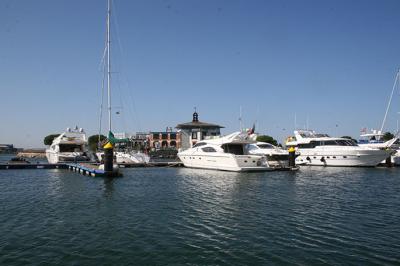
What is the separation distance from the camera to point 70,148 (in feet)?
149

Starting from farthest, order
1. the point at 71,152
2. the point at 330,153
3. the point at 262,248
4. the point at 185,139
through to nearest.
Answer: the point at 185,139
the point at 71,152
the point at 330,153
the point at 262,248

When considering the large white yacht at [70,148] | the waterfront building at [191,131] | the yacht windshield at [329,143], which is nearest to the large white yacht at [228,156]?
the yacht windshield at [329,143]

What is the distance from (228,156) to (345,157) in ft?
51.1

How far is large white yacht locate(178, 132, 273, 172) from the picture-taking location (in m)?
32.8

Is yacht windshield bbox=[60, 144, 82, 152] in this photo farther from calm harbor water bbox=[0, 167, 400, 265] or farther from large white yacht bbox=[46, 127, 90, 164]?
calm harbor water bbox=[0, 167, 400, 265]

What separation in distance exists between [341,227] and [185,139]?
6589 cm

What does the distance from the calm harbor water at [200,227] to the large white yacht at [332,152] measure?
764 inches

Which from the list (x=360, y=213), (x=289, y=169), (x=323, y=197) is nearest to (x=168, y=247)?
(x=360, y=213)

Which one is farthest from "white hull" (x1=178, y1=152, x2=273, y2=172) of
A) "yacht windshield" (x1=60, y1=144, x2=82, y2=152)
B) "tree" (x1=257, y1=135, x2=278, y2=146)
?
"tree" (x1=257, y1=135, x2=278, y2=146)

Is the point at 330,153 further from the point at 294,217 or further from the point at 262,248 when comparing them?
the point at 262,248

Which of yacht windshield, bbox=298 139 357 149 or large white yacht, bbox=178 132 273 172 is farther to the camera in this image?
yacht windshield, bbox=298 139 357 149

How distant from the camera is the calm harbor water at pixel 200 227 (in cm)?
920

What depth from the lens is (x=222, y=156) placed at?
34.1 m

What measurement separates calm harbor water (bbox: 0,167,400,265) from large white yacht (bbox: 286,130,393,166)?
19.4 m
